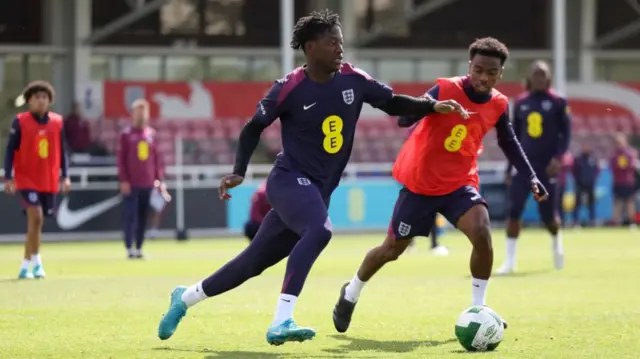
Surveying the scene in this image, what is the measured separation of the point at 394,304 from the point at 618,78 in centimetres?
3178

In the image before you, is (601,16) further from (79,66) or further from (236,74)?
(79,66)

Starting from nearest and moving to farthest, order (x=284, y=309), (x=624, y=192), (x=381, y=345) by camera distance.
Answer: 1. (x=284, y=309)
2. (x=381, y=345)
3. (x=624, y=192)

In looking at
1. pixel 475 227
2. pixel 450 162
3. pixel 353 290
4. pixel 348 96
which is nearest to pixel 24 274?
pixel 353 290

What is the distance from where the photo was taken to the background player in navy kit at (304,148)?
832 centimetres

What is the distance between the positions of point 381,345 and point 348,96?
1.63 meters

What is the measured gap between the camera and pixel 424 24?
135 feet

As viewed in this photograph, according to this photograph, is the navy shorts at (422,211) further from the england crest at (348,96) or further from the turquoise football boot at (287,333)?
the turquoise football boot at (287,333)

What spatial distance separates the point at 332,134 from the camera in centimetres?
850

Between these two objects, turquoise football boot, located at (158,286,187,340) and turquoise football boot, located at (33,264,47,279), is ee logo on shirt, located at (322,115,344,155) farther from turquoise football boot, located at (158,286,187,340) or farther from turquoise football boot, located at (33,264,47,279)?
turquoise football boot, located at (33,264,47,279)

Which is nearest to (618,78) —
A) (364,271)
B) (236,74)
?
(236,74)

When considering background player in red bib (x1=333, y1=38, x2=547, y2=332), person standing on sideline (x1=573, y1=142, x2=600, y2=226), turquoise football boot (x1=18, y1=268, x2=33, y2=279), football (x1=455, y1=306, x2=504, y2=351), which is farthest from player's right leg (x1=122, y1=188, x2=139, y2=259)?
person standing on sideline (x1=573, y1=142, x2=600, y2=226)

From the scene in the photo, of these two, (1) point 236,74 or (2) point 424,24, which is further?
(2) point 424,24

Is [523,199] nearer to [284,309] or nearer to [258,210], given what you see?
[258,210]

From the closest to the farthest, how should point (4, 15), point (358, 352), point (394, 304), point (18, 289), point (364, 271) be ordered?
point (358, 352), point (364, 271), point (394, 304), point (18, 289), point (4, 15)
